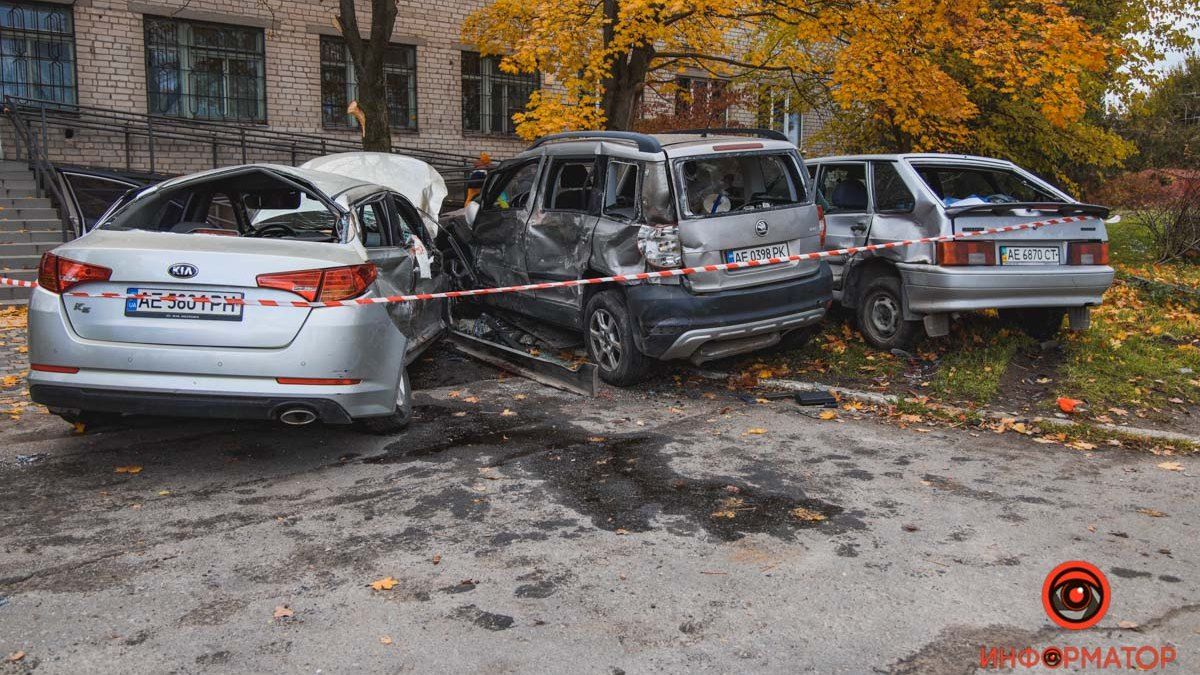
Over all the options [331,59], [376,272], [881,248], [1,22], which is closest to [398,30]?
[331,59]

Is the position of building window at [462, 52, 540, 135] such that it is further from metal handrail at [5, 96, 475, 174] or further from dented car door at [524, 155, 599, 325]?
dented car door at [524, 155, 599, 325]

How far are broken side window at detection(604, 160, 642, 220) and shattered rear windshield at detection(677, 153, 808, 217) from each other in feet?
1.36

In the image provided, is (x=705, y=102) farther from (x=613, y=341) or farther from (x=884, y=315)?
(x=613, y=341)

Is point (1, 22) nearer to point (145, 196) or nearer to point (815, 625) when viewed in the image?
point (145, 196)

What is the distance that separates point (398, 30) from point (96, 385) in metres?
15.0

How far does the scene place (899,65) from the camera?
37.6 feet

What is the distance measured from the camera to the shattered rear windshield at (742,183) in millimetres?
7348

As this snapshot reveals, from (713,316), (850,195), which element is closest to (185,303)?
(713,316)

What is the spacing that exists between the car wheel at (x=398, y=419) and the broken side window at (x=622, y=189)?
235 centimetres

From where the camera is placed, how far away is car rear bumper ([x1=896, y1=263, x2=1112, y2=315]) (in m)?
7.61

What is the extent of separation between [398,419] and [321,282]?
118 centimetres

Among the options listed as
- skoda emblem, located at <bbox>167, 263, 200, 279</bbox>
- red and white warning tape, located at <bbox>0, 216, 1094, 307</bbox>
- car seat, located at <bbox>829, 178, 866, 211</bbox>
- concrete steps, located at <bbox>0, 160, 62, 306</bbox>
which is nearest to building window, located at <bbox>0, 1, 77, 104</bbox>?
concrete steps, located at <bbox>0, 160, 62, 306</bbox>

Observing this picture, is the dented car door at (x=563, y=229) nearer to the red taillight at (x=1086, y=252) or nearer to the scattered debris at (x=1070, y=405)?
the scattered debris at (x=1070, y=405)

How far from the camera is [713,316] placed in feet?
23.5
